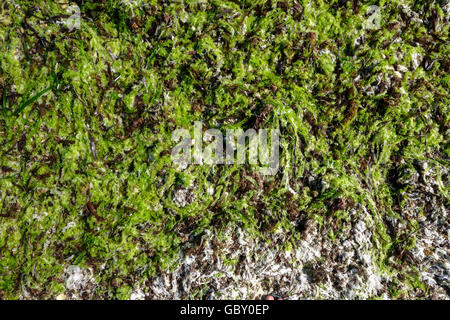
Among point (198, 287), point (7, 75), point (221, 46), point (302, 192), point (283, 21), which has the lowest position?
point (198, 287)

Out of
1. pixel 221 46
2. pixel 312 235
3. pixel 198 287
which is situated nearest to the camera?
pixel 198 287

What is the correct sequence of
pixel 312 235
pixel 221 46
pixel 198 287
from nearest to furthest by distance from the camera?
pixel 198 287
pixel 312 235
pixel 221 46

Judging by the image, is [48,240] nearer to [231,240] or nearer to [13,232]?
[13,232]

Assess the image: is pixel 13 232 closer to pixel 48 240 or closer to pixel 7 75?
pixel 48 240

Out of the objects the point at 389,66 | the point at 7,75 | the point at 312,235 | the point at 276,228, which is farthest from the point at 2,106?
the point at 389,66

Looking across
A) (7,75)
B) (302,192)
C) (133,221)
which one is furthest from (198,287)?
(7,75)

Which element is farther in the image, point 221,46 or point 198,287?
point 221,46

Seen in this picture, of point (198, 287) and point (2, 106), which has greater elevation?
point (2, 106)
